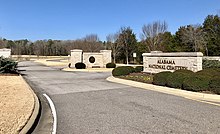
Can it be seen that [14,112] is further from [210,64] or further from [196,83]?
[210,64]

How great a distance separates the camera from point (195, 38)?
54.3 meters

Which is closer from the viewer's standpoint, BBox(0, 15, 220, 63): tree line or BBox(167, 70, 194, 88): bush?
BBox(167, 70, 194, 88): bush

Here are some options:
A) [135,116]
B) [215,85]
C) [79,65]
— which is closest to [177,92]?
[215,85]

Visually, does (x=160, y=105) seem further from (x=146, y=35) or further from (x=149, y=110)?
(x=146, y=35)

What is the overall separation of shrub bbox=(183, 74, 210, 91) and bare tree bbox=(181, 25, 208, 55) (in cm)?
4313

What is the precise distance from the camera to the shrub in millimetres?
11516

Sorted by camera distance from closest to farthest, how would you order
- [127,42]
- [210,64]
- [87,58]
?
1. [210,64]
2. [87,58]
3. [127,42]

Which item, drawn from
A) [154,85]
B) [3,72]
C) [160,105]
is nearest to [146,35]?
[3,72]

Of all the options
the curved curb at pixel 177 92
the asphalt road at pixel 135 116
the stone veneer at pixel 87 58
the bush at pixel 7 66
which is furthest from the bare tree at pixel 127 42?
the asphalt road at pixel 135 116

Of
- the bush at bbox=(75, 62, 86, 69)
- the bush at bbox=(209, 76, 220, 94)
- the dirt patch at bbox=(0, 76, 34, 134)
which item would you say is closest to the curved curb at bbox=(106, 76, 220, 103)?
the bush at bbox=(209, 76, 220, 94)

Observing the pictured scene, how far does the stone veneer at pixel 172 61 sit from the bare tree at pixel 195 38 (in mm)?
36169

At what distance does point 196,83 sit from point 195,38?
4540cm

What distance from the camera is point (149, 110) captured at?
8234 millimetres

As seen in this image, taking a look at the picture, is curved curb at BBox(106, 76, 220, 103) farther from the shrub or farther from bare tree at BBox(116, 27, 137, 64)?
bare tree at BBox(116, 27, 137, 64)
